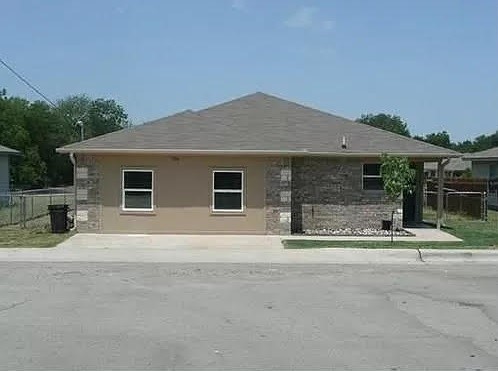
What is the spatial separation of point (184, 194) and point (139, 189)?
1459 mm

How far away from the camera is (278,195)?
22406mm

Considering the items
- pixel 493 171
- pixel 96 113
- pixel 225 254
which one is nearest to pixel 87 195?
pixel 225 254

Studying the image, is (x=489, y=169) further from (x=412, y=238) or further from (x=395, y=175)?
(x=412, y=238)

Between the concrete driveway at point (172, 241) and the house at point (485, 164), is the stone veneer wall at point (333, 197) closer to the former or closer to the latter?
the concrete driveway at point (172, 241)

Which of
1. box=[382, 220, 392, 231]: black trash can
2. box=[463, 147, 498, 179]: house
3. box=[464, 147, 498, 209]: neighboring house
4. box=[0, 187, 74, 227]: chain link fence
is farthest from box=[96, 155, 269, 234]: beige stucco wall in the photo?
box=[463, 147, 498, 179]: house

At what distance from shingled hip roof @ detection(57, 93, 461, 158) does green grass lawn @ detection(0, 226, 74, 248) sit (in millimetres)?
2708

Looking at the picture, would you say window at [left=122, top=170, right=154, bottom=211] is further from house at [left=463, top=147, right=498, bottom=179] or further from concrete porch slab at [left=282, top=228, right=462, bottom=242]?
house at [left=463, top=147, right=498, bottom=179]

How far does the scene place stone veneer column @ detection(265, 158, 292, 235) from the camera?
882 inches

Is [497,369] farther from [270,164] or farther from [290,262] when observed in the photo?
[270,164]

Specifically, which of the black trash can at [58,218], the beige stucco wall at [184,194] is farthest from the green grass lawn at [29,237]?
the beige stucco wall at [184,194]

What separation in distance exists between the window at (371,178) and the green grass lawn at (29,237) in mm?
9874

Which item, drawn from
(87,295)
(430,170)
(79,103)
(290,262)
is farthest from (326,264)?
(79,103)

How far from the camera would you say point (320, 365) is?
6793 millimetres

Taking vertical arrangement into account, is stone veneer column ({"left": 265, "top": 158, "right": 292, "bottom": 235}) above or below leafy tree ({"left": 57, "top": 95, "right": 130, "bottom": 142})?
below
